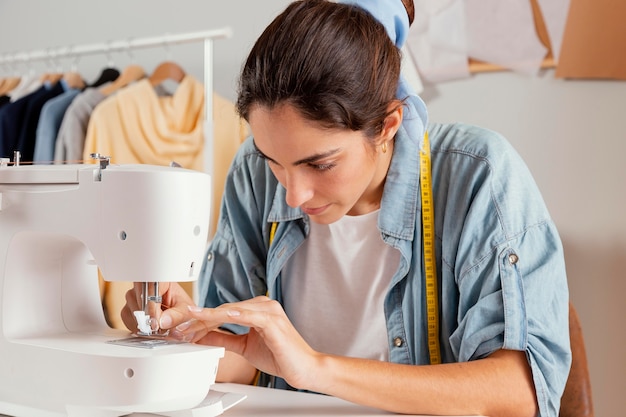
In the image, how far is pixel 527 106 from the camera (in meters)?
2.18

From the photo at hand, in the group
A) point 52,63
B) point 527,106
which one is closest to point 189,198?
point 527,106

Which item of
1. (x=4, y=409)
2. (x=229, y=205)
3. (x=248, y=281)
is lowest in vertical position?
(x=4, y=409)

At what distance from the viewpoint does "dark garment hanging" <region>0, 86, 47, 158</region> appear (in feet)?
8.34

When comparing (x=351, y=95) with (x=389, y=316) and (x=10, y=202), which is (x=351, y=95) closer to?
(x=389, y=316)

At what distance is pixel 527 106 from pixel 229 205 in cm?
105

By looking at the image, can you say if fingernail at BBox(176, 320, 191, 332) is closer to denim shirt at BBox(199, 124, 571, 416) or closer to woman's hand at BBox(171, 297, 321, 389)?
woman's hand at BBox(171, 297, 321, 389)

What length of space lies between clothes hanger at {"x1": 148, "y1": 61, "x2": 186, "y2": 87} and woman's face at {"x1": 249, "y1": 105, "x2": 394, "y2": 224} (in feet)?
4.56

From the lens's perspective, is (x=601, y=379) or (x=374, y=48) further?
(x=601, y=379)

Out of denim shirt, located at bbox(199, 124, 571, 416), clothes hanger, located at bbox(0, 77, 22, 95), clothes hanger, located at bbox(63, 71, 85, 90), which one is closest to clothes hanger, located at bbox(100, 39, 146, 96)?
clothes hanger, located at bbox(63, 71, 85, 90)

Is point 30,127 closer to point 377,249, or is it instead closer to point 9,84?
point 9,84

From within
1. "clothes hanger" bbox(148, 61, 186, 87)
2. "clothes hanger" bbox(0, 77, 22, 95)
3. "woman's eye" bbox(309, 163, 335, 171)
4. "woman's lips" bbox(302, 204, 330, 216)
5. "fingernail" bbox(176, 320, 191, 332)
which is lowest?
"fingernail" bbox(176, 320, 191, 332)

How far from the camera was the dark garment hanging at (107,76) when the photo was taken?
8.79ft

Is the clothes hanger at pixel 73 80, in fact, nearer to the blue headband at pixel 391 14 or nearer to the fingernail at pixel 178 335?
the blue headband at pixel 391 14

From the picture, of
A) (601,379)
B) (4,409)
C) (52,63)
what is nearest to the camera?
(4,409)
